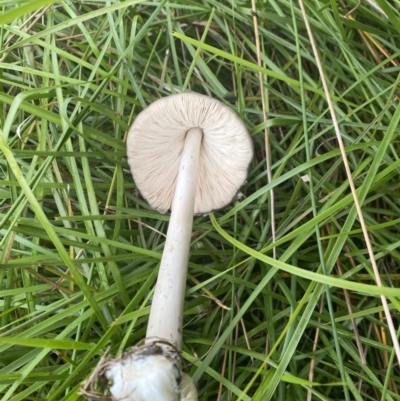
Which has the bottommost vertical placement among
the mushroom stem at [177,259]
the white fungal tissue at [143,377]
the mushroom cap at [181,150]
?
the white fungal tissue at [143,377]

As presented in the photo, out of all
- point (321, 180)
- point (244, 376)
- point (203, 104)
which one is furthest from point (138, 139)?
point (244, 376)

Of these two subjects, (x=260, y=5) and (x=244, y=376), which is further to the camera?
(x=260, y=5)

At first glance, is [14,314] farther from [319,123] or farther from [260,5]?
[260,5]

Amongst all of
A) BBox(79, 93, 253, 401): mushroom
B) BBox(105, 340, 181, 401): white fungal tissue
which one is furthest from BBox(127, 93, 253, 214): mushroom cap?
BBox(105, 340, 181, 401): white fungal tissue

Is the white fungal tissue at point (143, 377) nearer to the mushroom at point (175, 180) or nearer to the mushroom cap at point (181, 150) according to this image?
the mushroom at point (175, 180)

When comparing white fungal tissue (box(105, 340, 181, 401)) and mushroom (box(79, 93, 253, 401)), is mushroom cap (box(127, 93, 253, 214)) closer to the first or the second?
mushroom (box(79, 93, 253, 401))

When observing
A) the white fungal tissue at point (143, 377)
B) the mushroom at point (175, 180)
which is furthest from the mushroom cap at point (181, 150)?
the white fungal tissue at point (143, 377)
